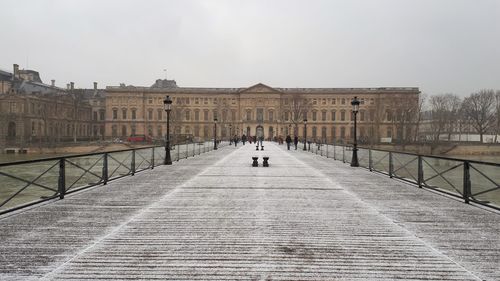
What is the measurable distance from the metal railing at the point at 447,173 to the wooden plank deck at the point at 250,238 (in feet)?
1.93

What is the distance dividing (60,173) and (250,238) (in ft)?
18.8

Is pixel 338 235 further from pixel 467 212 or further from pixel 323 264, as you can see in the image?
pixel 467 212

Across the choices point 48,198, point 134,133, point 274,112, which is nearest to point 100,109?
point 134,133

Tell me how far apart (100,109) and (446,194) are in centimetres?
11543

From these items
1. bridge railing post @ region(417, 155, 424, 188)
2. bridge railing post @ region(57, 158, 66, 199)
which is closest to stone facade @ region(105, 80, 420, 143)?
bridge railing post @ region(417, 155, 424, 188)

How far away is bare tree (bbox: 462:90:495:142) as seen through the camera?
3396 inches

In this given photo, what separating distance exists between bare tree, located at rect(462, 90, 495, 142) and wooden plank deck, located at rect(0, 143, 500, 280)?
87.3 metres

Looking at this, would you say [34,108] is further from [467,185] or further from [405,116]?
[467,185]

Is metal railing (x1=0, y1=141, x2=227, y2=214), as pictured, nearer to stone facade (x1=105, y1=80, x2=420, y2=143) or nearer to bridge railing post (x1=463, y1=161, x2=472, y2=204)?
bridge railing post (x1=463, y1=161, x2=472, y2=204)

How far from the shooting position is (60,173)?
9773 mm

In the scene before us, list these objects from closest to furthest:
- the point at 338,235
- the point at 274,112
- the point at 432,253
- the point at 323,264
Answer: the point at 323,264
the point at 432,253
the point at 338,235
the point at 274,112

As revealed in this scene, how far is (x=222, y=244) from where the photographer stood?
19.2 ft

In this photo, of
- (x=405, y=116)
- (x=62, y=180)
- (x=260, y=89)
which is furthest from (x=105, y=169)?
(x=260, y=89)

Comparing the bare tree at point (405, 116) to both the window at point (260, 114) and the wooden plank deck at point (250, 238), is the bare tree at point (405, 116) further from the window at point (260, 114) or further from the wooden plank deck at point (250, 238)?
the wooden plank deck at point (250, 238)
